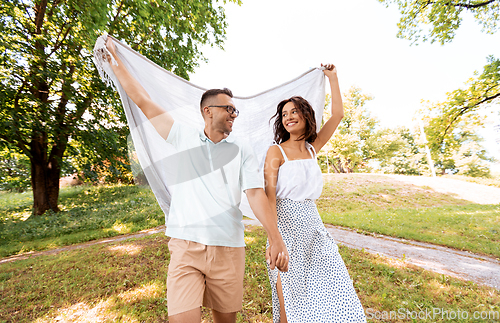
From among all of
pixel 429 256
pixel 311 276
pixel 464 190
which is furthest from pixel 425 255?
pixel 464 190

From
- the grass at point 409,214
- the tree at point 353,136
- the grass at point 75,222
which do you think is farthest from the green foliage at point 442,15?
the tree at point 353,136

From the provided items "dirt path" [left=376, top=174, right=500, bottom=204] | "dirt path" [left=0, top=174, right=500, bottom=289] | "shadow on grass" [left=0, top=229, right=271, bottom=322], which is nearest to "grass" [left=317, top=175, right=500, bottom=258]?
"dirt path" [left=0, top=174, right=500, bottom=289]

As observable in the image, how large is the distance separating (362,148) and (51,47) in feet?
103

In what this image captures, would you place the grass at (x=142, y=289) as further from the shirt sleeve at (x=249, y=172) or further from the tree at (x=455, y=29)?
the tree at (x=455, y=29)

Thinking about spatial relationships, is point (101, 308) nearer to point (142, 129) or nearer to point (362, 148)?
point (142, 129)

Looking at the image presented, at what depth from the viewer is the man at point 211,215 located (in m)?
1.58

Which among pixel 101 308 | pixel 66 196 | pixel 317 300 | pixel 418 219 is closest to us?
pixel 317 300

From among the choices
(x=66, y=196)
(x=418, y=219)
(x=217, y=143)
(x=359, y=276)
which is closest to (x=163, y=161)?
(x=217, y=143)

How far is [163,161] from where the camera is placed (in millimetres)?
2434

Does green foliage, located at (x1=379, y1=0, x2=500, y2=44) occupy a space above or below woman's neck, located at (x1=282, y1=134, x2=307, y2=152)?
above

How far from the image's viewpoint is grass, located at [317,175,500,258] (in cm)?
656

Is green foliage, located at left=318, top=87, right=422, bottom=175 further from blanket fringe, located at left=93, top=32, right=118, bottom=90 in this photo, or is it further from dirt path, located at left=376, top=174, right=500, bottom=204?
blanket fringe, located at left=93, top=32, right=118, bottom=90

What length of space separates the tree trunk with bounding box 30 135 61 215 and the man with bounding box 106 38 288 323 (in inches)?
408

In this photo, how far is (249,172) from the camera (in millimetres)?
1772
